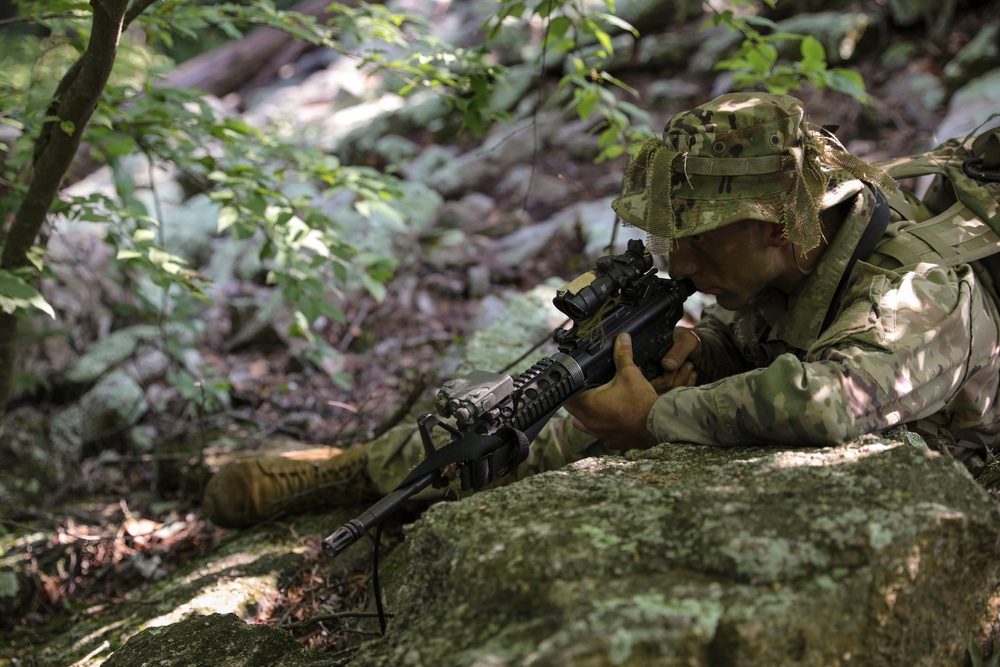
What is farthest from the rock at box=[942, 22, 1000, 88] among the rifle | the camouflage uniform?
the rifle

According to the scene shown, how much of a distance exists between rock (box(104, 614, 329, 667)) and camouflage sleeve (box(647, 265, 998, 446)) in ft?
4.82

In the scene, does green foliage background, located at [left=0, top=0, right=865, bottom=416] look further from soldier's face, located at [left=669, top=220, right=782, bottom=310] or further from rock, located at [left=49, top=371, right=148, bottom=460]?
rock, located at [left=49, top=371, right=148, bottom=460]

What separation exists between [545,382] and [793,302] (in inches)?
46.8

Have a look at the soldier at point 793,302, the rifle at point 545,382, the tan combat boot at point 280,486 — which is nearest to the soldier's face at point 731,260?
the soldier at point 793,302

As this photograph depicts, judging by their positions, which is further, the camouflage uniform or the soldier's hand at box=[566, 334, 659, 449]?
the soldier's hand at box=[566, 334, 659, 449]

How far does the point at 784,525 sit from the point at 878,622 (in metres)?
0.28

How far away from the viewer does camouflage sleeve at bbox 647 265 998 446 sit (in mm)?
2227

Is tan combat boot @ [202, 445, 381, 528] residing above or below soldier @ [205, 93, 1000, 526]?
below

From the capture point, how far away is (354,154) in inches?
437

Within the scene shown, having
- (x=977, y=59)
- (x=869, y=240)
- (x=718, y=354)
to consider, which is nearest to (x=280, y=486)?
(x=718, y=354)

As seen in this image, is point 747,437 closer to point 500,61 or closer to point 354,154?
point 354,154

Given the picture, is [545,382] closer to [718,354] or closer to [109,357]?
[718,354]

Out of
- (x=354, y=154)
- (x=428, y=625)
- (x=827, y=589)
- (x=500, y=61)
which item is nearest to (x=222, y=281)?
(x=354, y=154)

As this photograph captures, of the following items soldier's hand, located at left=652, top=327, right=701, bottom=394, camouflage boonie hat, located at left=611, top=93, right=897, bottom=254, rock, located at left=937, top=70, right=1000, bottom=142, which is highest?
camouflage boonie hat, located at left=611, top=93, right=897, bottom=254
